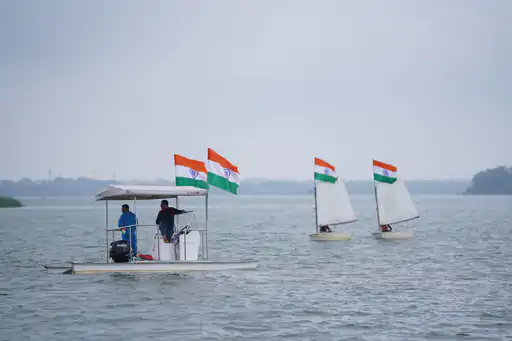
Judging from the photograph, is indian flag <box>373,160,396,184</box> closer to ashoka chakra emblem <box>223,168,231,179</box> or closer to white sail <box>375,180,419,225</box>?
white sail <box>375,180,419,225</box>

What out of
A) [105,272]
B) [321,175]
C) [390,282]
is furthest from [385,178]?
[105,272]

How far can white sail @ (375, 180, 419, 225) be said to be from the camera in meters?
62.8

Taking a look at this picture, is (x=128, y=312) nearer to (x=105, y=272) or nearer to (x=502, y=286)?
(x=105, y=272)

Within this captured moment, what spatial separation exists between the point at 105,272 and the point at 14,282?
14.8 feet

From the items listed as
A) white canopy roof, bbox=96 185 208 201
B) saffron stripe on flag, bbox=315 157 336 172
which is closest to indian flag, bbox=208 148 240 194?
white canopy roof, bbox=96 185 208 201

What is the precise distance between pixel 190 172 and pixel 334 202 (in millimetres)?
30421

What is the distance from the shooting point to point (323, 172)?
61969 millimetres

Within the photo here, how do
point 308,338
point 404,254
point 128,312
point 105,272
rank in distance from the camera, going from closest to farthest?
point 308,338, point 128,312, point 105,272, point 404,254

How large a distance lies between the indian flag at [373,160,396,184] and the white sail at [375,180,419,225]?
51cm

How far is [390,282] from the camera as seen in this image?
33344mm

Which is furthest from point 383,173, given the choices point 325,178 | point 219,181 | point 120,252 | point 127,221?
point 120,252

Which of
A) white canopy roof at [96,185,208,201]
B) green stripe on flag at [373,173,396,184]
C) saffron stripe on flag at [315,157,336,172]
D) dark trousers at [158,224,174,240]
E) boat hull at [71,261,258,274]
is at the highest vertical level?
saffron stripe on flag at [315,157,336,172]

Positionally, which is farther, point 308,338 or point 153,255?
point 153,255

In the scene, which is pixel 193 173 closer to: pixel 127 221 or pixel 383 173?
pixel 127 221
